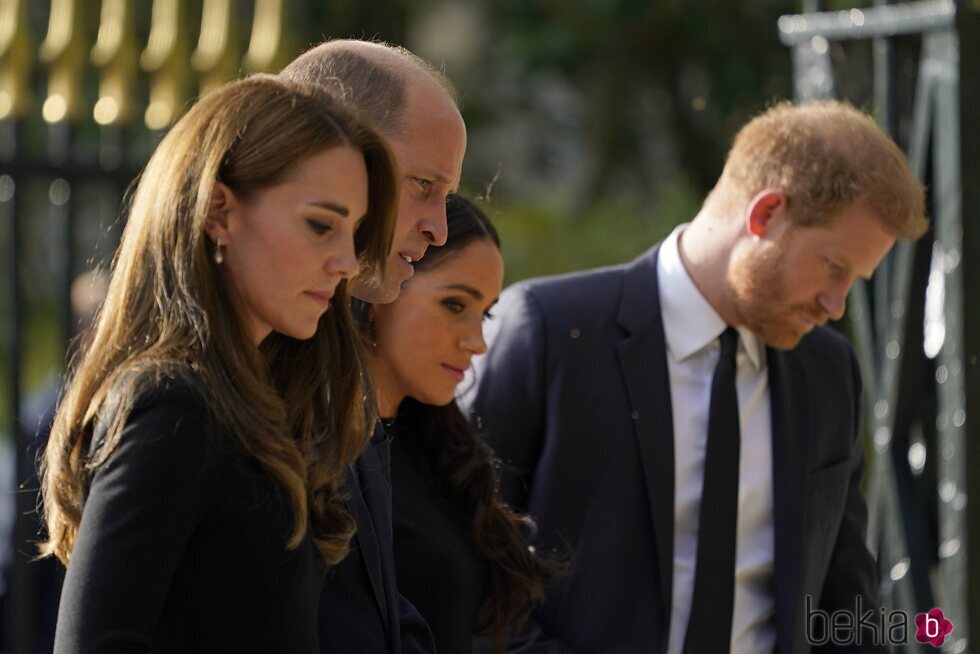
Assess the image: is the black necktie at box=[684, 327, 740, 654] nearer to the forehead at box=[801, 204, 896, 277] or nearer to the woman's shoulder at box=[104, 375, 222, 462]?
the forehead at box=[801, 204, 896, 277]

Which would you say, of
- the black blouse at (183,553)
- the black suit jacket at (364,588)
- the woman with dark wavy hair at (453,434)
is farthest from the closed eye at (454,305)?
the black blouse at (183,553)

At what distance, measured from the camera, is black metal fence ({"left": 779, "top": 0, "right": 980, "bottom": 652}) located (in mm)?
3422

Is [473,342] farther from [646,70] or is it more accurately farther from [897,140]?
[646,70]

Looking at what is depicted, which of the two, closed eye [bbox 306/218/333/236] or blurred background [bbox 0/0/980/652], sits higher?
closed eye [bbox 306/218/333/236]

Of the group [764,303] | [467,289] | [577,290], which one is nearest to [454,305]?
[467,289]

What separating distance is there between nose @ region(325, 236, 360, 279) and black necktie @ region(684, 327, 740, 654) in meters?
1.26

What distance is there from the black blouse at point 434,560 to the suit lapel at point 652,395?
47cm

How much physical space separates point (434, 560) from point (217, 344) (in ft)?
2.54

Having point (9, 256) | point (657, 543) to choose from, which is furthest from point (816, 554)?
point (9, 256)

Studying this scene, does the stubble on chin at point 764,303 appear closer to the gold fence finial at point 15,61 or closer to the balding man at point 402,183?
the balding man at point 402,183

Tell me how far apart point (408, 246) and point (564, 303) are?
0.92 metres

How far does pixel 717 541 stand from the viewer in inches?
112

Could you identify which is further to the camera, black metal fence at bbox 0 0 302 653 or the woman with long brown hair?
black metal fence at bbox 0 0 302 653

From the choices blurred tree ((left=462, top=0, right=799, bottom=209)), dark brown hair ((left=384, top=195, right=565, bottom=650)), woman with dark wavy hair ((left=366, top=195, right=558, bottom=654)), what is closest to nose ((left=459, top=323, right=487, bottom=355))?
woman with dark wavy hair ((left=366, top=195, right=558, bottom=654))
